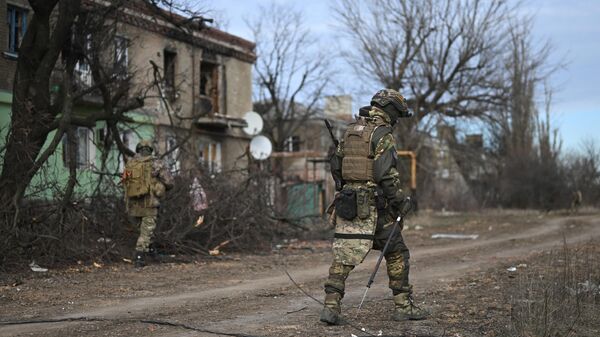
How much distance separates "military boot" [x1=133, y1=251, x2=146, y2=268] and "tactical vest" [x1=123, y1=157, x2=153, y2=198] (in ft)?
3.16

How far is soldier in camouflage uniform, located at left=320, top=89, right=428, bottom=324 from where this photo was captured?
624cm

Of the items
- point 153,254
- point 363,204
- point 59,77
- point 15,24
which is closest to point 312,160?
point 15,24

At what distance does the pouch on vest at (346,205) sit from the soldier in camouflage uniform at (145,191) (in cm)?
598

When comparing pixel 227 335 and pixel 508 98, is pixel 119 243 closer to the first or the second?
pixel 227 335

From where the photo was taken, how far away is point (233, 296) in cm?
831

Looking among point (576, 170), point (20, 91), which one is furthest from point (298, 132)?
point (20, 91)

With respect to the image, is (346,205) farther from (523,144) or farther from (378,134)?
(523,144)

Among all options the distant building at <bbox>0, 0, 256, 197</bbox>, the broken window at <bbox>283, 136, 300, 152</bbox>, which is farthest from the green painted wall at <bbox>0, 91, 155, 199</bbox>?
the broken window at <bbox>283, 136, 300, 152</bbox>

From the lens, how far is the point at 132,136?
2178 centimetres

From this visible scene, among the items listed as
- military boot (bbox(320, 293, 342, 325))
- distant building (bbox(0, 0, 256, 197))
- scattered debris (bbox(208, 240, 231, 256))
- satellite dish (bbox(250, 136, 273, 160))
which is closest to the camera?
military boot (bbox(320, 293, 342, 325))

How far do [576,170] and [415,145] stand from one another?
25.8 ft

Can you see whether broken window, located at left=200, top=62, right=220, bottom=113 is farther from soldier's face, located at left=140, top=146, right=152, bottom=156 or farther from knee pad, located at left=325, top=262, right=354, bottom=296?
knee pad, located at left=325, top=262, right=354, bottom=296

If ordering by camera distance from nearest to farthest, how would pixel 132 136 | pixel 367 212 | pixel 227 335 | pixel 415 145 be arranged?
pixel 227 335 → pixel 367 212 → pixel 132 136 → pixel 415 145

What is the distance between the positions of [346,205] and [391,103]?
105 centimetres
